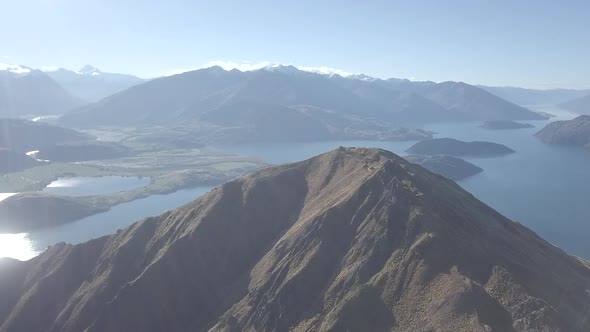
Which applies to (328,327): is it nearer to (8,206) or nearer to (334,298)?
(334,298)

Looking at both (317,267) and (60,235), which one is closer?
(317,267)

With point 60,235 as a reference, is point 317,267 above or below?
above

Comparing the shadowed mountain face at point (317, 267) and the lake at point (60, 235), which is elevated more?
the shadowed mountain face at point (317, 267)

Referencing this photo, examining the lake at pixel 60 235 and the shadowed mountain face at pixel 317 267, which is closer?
the shadowed mountain face at pixel 317 267

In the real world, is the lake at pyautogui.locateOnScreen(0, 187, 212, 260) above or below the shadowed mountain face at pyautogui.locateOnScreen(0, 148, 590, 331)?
below

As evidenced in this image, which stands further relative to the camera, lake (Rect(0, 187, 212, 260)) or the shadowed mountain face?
lake (Rect(0, 187, 212, 260))

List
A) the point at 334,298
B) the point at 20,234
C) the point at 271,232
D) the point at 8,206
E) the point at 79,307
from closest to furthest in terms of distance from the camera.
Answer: the point at 334,298 < the point at 79,307 < the point at 271,232 < the point at 20,234 < the point at 8,206

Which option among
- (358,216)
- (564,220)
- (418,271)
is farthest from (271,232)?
(564,220)

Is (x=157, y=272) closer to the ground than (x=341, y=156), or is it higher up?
closer to the ground
